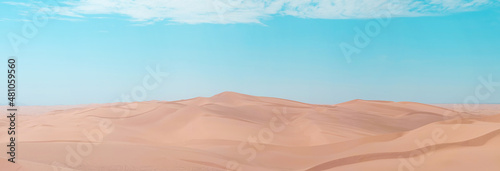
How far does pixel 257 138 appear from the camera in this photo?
1194 cm

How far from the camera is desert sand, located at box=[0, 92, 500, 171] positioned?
7.49m

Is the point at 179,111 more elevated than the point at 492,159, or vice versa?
the point at 179,111

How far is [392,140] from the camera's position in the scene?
9.70 m

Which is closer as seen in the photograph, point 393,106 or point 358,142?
point 358,142

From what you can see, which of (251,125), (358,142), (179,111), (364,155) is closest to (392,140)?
(358,142)

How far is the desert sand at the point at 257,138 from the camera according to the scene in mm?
7492

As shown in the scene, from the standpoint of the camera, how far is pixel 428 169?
668 centimetres

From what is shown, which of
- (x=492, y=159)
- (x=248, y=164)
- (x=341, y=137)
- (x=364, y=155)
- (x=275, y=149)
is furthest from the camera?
(x=341, y=137)

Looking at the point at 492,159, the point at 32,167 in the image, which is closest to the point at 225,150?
the point at 32,167

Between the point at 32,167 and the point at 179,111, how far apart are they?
9.26 m

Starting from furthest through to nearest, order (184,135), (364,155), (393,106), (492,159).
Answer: (393,106)
(184,135)
(364,155)
(492,159)

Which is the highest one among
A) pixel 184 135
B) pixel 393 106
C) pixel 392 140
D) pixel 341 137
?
pixel 393 106

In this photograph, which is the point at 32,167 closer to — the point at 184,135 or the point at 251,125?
the point at 184,135

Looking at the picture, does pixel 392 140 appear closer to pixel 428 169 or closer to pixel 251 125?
pixel 428 169
